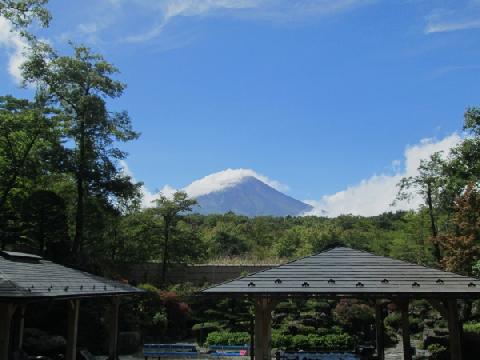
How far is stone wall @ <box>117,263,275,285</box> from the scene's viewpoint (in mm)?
28438

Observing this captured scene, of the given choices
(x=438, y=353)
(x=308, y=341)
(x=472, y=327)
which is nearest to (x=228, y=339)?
(x=308, y=341)

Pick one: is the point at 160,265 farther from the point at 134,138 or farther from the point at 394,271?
the point at 394,271

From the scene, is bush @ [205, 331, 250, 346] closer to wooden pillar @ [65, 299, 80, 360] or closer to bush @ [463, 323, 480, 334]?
bush @ [463, 323, 480, 334]

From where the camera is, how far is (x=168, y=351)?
1577 cm

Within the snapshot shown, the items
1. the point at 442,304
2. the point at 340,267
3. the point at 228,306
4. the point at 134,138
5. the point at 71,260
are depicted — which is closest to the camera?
the point at 442,304

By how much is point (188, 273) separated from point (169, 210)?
3.98m

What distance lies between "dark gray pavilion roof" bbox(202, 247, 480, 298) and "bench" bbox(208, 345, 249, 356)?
659 centimetres

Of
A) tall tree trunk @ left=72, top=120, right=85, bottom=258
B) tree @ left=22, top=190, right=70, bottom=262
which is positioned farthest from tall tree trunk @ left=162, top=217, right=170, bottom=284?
tree @ left=22, top=190, right=70, bottom=262

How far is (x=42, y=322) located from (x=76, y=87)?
9.95 meters

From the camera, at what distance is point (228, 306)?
25.4 m

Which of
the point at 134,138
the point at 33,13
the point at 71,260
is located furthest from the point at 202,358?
the point at 33,13

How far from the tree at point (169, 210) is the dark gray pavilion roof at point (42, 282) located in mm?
12715

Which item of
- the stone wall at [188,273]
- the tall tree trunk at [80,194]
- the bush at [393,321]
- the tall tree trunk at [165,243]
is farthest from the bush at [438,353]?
the tall tree trunk at [165,243]

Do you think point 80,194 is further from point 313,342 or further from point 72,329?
point 313,342
